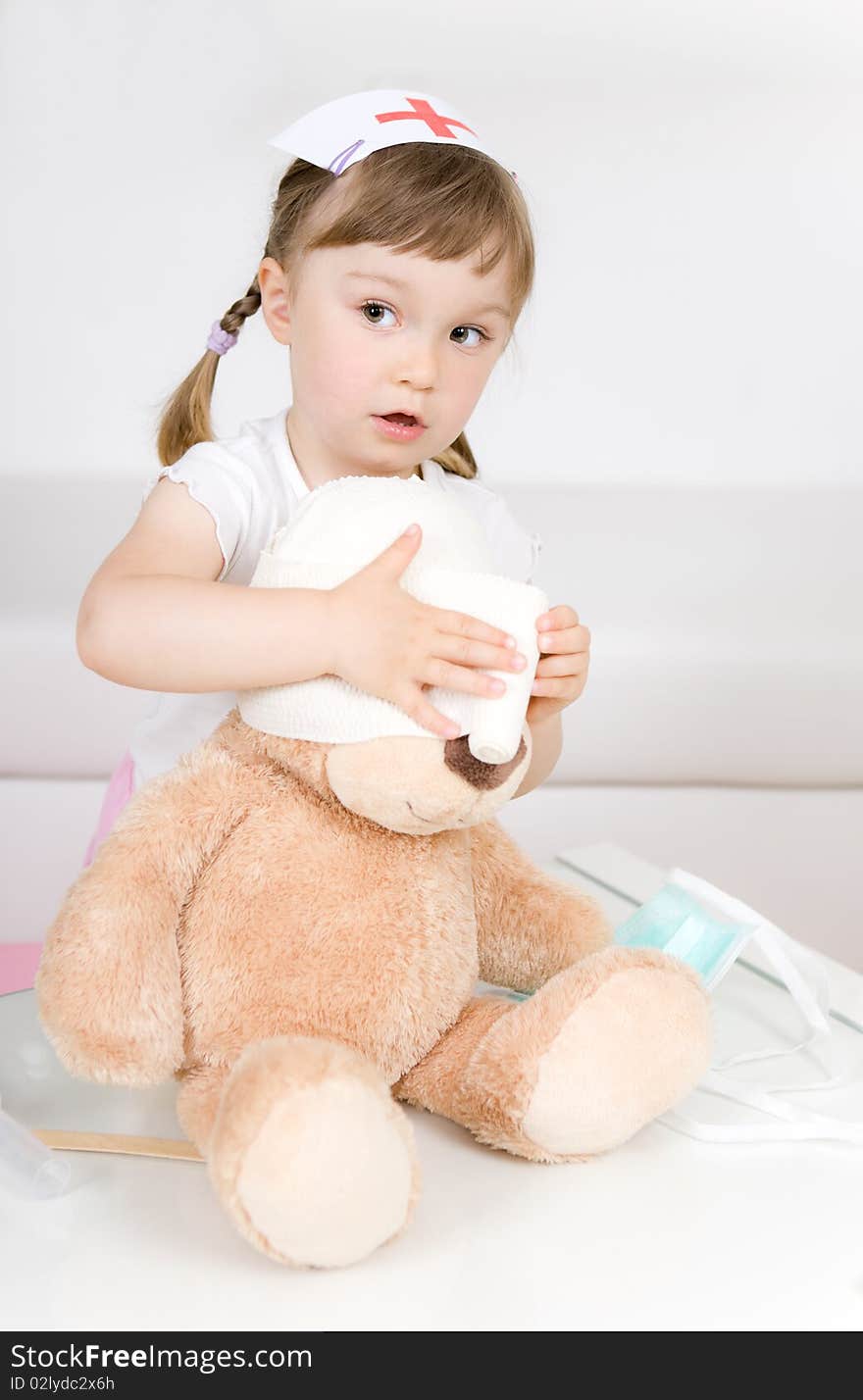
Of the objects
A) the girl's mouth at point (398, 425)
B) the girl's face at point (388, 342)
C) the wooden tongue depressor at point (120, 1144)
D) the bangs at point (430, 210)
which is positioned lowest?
the wooden tongue depressor at point (120, 1144)

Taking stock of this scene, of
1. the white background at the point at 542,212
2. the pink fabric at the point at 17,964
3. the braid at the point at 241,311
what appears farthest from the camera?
the white background at the point at 542,212

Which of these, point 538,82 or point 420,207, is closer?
point 420,207

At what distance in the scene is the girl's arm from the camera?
642 mm

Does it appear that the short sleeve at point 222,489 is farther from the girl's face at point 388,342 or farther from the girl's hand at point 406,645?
the girl's hand at point 406,645

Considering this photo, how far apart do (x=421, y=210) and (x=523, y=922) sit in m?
0.40

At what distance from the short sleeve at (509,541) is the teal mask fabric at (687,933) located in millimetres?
279

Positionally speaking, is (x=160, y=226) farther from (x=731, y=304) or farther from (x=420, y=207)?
(x=420, y=207)

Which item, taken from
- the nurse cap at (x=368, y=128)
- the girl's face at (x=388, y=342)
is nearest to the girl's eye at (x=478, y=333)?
the girl's face at (x=388, y=342)

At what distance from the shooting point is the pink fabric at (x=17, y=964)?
1244 mm

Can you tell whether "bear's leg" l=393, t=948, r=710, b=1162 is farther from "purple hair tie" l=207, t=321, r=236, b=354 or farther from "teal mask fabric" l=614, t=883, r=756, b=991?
"purple hair tie" l=207, t=321, r=236, b=354

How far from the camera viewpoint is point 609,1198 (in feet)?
2.16

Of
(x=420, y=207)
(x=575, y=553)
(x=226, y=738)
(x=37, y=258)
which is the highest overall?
(x=37, y=258)
